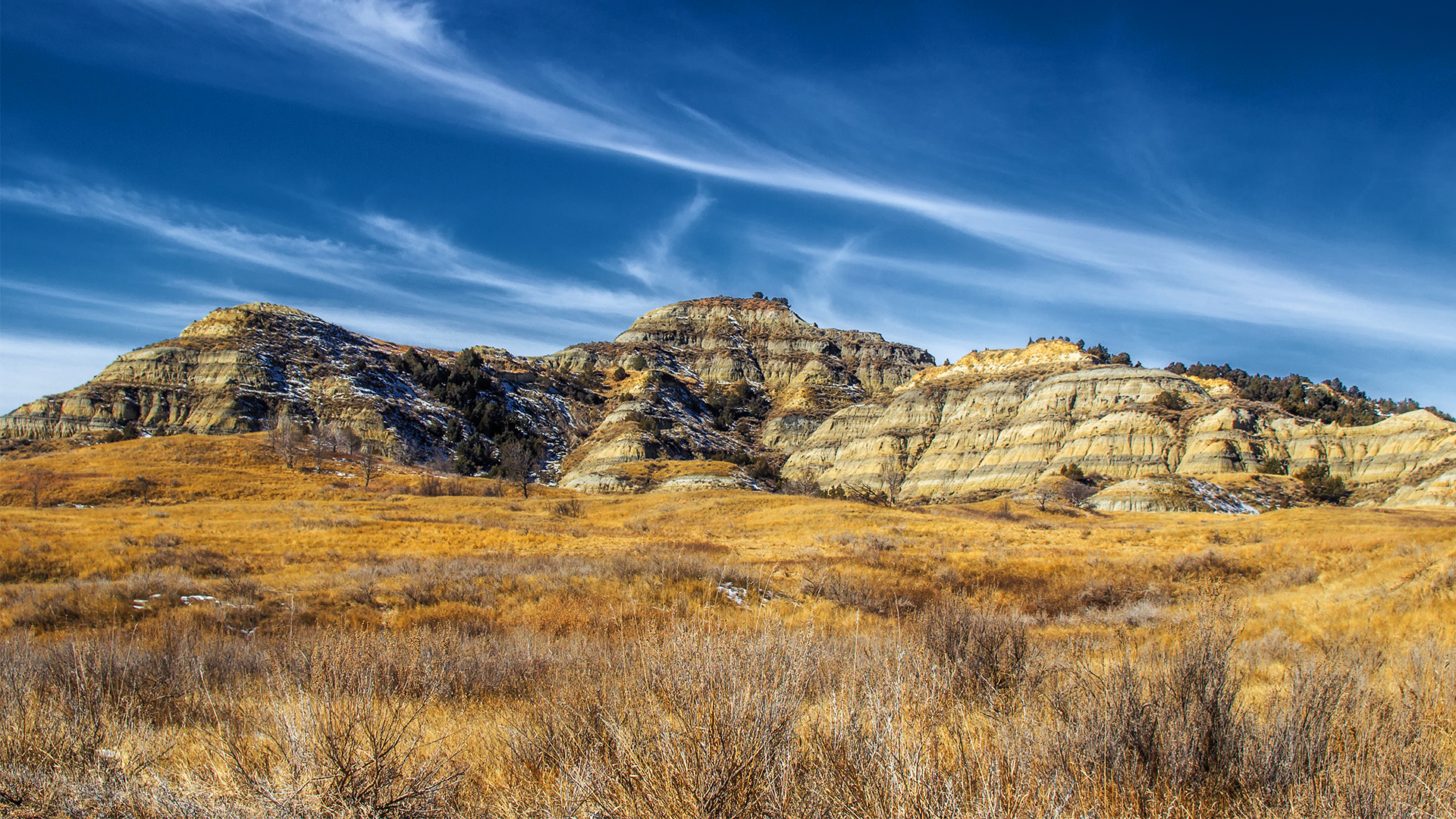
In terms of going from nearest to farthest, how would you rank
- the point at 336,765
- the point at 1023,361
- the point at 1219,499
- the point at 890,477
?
the point at 336,765 < the point at 1219,499 < the point at 890,477 < the point at 1023,361

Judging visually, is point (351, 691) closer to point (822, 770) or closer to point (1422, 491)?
point (822, 770)

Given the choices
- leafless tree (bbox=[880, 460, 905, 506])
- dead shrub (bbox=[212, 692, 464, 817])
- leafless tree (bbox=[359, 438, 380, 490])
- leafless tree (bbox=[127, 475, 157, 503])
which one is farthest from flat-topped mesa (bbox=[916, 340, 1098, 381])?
dead shrub (bbox=[212, 692, 464, 817])

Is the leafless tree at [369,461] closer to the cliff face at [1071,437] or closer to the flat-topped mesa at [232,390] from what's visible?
the flat-topped mesa at [232,390]

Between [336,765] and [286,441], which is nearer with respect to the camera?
[336,765]

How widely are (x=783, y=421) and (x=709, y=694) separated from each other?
122 meters

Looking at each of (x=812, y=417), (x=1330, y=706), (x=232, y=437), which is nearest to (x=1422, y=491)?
(x=812, y=417)

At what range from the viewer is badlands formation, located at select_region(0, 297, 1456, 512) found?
7494 cm

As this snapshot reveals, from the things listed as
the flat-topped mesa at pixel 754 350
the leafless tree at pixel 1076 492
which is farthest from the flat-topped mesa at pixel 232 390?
the leafless tree at pixel 1076 492

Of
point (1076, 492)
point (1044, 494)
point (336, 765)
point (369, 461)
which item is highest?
point (336, 765)

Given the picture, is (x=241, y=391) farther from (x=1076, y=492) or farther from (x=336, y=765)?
(x=1076, y=492)

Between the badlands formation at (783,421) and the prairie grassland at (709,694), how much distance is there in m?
55.0

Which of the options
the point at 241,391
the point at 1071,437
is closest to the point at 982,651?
the point at 241,391

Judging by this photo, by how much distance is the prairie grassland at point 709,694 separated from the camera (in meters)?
3.45

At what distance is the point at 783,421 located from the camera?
125000 millimetres
